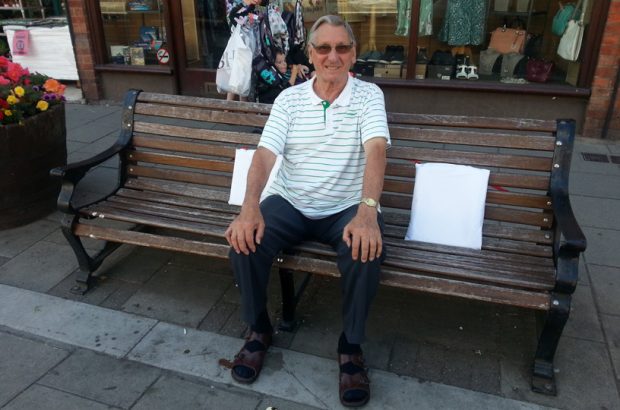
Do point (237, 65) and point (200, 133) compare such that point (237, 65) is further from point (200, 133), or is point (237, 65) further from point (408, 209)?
point (408, 209)

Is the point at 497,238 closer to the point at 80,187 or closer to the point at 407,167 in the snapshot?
the point at 407,167

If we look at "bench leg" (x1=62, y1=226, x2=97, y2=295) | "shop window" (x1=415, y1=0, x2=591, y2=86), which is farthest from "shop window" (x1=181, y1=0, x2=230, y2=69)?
"bench leg" (x1=62, y1=226, x2=97, y2=295)

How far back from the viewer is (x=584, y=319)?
280 cm

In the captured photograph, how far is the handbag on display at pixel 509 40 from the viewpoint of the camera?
19.6 ft

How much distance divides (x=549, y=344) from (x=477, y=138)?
108 centimetres

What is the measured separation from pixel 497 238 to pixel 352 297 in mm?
933

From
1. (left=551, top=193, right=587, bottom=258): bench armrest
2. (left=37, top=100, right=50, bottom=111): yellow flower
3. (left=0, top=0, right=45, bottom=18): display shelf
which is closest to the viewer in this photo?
(left=551, top=193, right=587, bottom=258): bench armrest

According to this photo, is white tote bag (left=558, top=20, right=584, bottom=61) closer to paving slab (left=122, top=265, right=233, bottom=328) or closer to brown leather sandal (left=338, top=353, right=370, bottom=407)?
paving slab (left=122, top=265, right=233, bottom=328)

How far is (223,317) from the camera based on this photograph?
9.38 feet

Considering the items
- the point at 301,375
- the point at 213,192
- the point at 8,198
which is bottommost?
the point at 301,375

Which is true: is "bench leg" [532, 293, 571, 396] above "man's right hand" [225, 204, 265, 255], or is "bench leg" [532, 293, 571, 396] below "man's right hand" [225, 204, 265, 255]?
below

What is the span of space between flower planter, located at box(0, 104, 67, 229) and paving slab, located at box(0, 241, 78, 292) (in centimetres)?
38

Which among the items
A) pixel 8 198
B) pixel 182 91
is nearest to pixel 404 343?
pixel 8 198

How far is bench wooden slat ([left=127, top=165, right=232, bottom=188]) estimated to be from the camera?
3.18 meters
